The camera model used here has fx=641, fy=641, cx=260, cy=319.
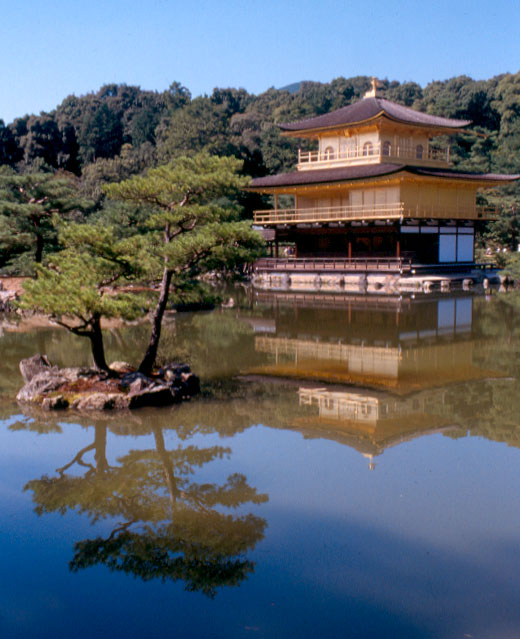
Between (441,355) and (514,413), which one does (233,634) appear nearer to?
(514,413)

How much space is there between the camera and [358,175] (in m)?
31.0

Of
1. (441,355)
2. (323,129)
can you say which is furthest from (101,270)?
(323,129)

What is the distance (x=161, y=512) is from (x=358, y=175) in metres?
27.0

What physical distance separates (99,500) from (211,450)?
1.72m

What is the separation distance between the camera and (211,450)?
7699 mm

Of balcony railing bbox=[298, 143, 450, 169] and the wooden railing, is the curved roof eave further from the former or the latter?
the wooden railing

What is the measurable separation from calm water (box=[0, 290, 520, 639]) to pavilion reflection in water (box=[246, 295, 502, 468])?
61 mm

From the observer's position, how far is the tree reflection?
506cm

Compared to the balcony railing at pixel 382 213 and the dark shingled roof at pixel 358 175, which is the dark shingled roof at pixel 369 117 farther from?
the balcony railing at pixel 382 213

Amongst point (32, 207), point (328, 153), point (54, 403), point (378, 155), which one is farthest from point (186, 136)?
point (54, 403)

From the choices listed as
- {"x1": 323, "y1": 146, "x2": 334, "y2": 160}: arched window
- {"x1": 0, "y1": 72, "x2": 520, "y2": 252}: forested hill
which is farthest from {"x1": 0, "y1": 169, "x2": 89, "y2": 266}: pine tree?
{"x1": 0, "y1": 72, "x2": 520, "y2": 252}: forested hill

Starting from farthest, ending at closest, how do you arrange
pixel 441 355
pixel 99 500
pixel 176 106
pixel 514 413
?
1. pixel 176 106
2. pixel 441 355
3. pixel 514 413
4. pixel 99 500

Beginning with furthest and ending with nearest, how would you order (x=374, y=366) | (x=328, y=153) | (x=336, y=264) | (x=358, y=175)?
(x=328, y=153) → (x=336, y=264) → (x=358, y=175) → (x=374, y=366)

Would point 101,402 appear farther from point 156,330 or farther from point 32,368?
point 32,368
